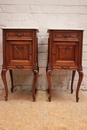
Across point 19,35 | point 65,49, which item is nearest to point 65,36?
point 65,49

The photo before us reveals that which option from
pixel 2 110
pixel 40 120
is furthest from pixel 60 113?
pixel 2 110

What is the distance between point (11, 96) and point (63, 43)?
100 cm

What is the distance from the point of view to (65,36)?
1665mm

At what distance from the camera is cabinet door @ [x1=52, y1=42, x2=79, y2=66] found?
168 cm

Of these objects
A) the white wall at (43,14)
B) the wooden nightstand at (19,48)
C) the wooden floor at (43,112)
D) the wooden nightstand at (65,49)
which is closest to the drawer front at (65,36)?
the wooden nightstand at (65,49)

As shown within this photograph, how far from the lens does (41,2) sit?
2.05m

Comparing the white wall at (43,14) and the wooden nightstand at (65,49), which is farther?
the white wall at (43,14)

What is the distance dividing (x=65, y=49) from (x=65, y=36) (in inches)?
5.9

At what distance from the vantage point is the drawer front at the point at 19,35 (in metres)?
1.65

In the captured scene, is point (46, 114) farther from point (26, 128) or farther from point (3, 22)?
point (3, 22)

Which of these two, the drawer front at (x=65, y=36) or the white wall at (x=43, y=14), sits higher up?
the white wall at (x=43, y=14)

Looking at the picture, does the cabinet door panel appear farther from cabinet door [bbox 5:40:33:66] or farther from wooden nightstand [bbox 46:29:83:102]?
wooden nightstand [bbox 46:29:83:102]

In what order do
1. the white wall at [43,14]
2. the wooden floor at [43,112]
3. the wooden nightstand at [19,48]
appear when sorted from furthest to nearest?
the white wall at [43,14] → the wooden nightstand at [19,48] → the wooden floor at [43,112]

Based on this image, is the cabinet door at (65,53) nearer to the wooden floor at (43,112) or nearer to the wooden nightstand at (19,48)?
the wooden nightstand at (19,48)
